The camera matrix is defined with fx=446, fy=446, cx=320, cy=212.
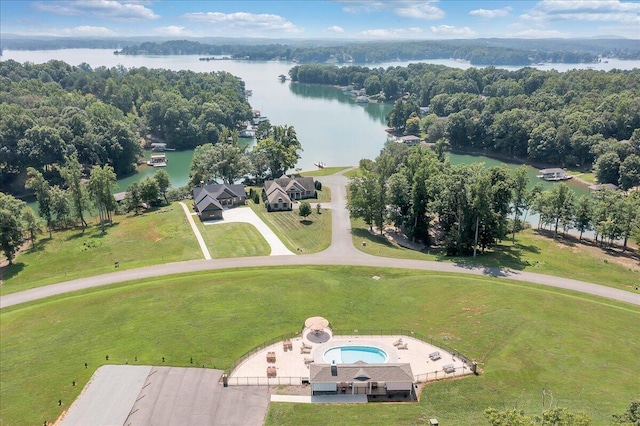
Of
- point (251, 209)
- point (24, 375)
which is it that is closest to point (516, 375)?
point (24, 375)

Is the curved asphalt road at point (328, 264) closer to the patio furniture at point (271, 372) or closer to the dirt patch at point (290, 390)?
the patio furniture at point (271, 372)

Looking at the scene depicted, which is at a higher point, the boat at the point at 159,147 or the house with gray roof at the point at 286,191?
the boat at the point at 159,147

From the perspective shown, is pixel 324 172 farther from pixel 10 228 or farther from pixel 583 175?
pixel 10 228

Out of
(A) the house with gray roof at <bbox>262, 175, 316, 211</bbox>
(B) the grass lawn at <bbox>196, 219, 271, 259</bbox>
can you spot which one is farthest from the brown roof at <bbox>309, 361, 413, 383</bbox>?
(A) the house with gray roof at <bbox>262, 175, 316, 211</bbox>

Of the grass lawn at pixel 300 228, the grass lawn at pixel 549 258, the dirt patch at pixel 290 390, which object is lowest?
the grass lawn at pixel 549 258

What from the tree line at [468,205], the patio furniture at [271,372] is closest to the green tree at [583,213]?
the tree line at [468,205]

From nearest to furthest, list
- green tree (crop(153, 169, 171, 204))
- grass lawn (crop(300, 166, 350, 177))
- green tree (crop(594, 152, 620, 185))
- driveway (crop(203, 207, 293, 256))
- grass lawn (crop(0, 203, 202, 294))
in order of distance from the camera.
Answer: grass lawn (crop(0, 203, 202, 294))
driveway (crop(203, 207, 293, 256))
green tree (crop(153, 169, 171, 204))
green tree (crop(594, 152, 620, 185))
grass lawn (crop(300, 166, 350, 177))

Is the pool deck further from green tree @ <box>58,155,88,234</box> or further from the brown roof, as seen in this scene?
green tree @ <box>58,155,88,234</box>
